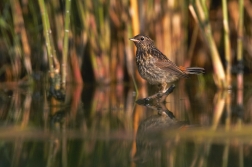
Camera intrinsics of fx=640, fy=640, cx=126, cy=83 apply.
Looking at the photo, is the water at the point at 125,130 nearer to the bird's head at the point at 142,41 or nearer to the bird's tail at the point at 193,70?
the bird's tail at the point at 193,70

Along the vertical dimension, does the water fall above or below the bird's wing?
below

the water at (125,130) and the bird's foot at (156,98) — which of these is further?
the bird's foot at (156,98)

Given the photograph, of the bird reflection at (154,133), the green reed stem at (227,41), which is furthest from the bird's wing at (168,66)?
the bird reflection at (154,133)

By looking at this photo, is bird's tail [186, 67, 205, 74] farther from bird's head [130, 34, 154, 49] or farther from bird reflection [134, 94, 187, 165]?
bird reflection [134, 94, 187, 165]

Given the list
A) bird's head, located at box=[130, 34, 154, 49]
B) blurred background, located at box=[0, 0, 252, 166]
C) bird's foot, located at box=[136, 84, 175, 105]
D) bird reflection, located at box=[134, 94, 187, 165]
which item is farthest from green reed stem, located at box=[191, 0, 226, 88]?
bird reflection, located at box=[134, 94, 187, 165]

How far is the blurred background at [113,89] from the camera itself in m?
3.11

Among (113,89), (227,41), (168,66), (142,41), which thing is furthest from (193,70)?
(113,89)

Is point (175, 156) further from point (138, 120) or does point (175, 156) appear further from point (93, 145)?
point (138, 120)

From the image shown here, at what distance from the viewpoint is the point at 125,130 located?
370 centimetres

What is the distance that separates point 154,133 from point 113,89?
8.86 feet

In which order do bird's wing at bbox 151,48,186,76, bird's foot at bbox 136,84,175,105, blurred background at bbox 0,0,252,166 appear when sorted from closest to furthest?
1. blurred background at bbox 0,0,252,166
2. bird's foot at bbox 136,84,175,105
3. bird's wing at bbox 151,48,186,76

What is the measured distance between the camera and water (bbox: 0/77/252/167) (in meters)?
2.92

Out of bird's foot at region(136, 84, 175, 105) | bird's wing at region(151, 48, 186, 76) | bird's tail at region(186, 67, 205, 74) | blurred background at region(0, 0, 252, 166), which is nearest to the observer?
blurred background at region(0, 0, 252, 166)

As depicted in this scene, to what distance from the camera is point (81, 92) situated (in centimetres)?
600
